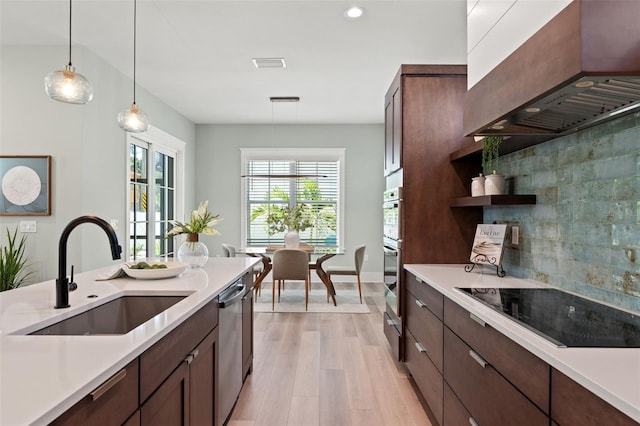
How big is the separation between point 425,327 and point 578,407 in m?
1.44

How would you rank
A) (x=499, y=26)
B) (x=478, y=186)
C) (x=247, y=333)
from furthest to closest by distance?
1. (x=247, y=333)
2. (x=478, y=186)
3. (x=499, y=26)

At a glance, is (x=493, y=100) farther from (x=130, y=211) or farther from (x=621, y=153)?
(x=130, y=211)

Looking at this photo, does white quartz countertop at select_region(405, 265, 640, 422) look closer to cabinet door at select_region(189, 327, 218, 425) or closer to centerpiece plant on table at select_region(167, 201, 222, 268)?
cabinet door at select_region(189, 327, 218, 425)

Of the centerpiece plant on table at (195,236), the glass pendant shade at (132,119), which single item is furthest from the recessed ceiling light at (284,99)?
the centerpiece plant on table at (195,236)

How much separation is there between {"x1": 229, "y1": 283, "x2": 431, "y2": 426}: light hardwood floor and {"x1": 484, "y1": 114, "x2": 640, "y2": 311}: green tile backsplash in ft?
3.92

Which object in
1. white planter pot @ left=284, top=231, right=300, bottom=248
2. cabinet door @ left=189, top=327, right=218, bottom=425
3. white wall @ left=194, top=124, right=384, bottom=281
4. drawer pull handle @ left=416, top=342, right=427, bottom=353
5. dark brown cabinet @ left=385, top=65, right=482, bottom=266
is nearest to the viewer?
cabinet door @ left=189, top=327, right=218, bottom=425

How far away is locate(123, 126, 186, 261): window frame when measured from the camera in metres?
4.33

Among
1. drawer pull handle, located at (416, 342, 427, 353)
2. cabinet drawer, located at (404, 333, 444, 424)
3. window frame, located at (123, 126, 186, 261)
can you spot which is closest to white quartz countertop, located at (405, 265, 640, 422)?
cabinet drawer, located at (404, 333, 444, 424)

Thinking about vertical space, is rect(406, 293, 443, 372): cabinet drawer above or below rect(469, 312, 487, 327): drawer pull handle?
below

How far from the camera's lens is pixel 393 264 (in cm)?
314

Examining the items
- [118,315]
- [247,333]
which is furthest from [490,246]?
[118,315]

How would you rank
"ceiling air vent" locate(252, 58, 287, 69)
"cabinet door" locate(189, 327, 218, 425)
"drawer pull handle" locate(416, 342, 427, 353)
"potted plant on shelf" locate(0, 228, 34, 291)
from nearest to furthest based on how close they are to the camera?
"cabinet door" locate(189, 327, 218, 425) → "drawer pull handle" locate(416, 342, 427, 353) → "potted plant on shelf" locate(0, 228, 34, 291) → "ceiling air vent" locate(252, 58, 287, 69)

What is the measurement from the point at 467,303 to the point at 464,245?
131 cm

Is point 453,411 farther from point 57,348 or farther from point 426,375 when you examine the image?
point 57,348
